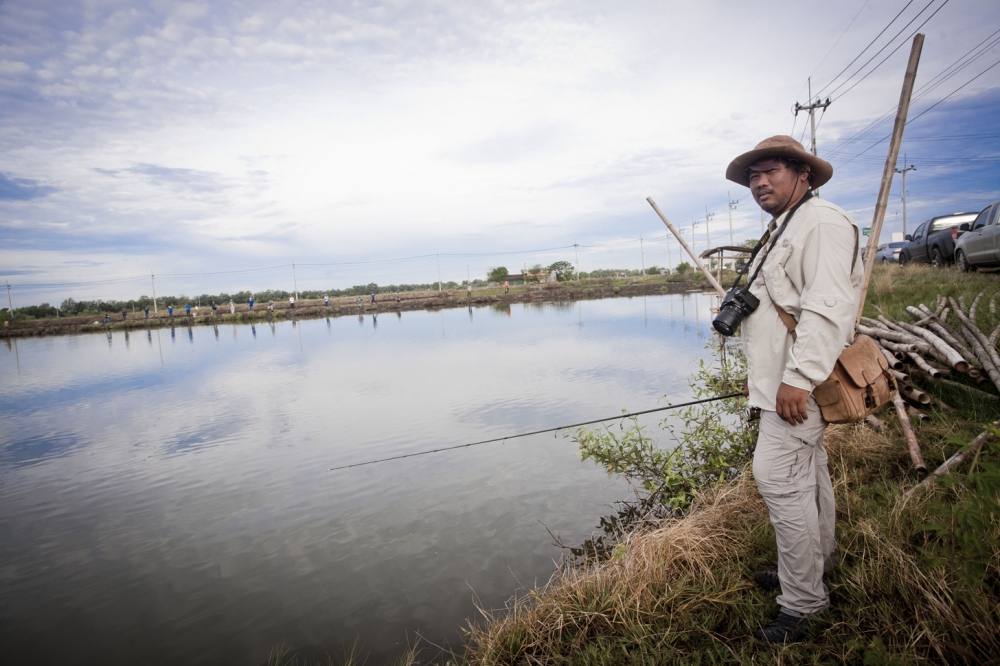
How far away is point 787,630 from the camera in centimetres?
253

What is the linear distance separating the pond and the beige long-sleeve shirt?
9.90 feet

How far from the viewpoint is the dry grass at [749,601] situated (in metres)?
2.23

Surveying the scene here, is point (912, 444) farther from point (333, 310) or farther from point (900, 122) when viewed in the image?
point (333, 310)

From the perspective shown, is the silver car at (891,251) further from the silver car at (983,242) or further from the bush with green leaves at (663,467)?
the bush with green leaves at (663,467)

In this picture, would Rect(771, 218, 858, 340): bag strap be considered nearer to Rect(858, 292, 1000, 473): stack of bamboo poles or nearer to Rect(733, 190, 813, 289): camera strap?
Rect(733, 190, 813, 289): camera strap

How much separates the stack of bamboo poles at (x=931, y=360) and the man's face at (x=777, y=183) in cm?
245

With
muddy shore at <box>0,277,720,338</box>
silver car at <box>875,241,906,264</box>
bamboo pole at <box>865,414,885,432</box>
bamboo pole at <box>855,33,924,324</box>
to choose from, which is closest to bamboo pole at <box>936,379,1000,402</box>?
bamboo pole at <box>865,414,885,432</box>

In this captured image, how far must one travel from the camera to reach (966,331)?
5.19 meters

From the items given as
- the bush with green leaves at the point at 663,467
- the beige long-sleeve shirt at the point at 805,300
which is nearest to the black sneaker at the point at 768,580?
the beige long-sleeve shirt at the point at 805,300

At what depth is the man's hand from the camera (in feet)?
7.80

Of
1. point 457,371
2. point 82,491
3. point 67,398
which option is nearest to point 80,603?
point 82,491

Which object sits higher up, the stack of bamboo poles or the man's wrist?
the man's wrist

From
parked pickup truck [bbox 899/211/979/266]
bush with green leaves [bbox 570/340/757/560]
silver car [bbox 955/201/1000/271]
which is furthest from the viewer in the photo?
parked pickup truck [bbox 899/211/979/266]

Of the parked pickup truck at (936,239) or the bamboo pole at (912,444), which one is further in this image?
the parked pickup truck at (936,239)
